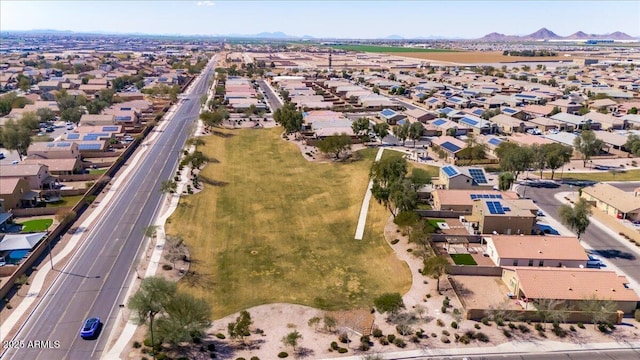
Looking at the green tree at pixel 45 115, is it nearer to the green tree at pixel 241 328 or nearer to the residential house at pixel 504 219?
the green tree at pixel 241 328

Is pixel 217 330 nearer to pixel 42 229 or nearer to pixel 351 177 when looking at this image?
pixel 42 229

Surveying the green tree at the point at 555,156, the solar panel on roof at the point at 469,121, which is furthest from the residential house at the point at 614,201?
the solar panel on roof at the point at 469,121

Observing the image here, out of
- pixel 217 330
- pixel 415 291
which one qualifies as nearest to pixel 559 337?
pixel 415 291

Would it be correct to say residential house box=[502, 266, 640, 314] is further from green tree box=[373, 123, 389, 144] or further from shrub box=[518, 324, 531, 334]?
green tree box=[373, 123, 389, 144]

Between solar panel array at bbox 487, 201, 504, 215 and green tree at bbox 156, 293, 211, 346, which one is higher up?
solar panel array at bbox 487, 201, 504, 215

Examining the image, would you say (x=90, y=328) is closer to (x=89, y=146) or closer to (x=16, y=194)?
(x=16, y=194)

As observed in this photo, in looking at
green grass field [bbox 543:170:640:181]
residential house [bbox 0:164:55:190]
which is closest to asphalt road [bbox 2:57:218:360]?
residential house [bbox 0:164:55:190]
